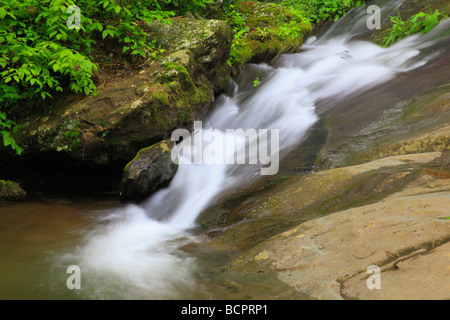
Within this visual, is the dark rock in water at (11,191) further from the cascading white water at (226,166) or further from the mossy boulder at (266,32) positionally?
the mossy boulder at (266,32)

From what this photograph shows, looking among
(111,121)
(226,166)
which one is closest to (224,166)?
(226,166)

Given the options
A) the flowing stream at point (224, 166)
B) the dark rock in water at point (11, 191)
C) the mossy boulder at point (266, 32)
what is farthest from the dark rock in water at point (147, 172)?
the mossy boulder at point (266, 32)

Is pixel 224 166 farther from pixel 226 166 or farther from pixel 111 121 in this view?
pixel 111 121

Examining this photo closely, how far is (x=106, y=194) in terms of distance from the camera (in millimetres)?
5602

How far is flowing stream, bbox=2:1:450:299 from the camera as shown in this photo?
3127 mm

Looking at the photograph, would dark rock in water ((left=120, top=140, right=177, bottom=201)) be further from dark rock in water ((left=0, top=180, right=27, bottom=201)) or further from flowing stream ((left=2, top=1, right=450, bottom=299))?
dark rock in water ((left=0, top=180, right=27, bottom=201))

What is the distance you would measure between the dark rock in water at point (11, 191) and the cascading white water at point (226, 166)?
1341 millimetres

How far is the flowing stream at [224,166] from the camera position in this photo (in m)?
3.13

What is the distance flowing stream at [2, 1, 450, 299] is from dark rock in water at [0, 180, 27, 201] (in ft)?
3.91

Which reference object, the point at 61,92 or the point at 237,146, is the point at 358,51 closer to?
the point at 237,146

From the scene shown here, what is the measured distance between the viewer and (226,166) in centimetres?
566

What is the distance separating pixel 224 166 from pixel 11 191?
3.01m

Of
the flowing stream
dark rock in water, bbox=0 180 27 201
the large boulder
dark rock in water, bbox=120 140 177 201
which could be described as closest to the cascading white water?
the flowing stream
